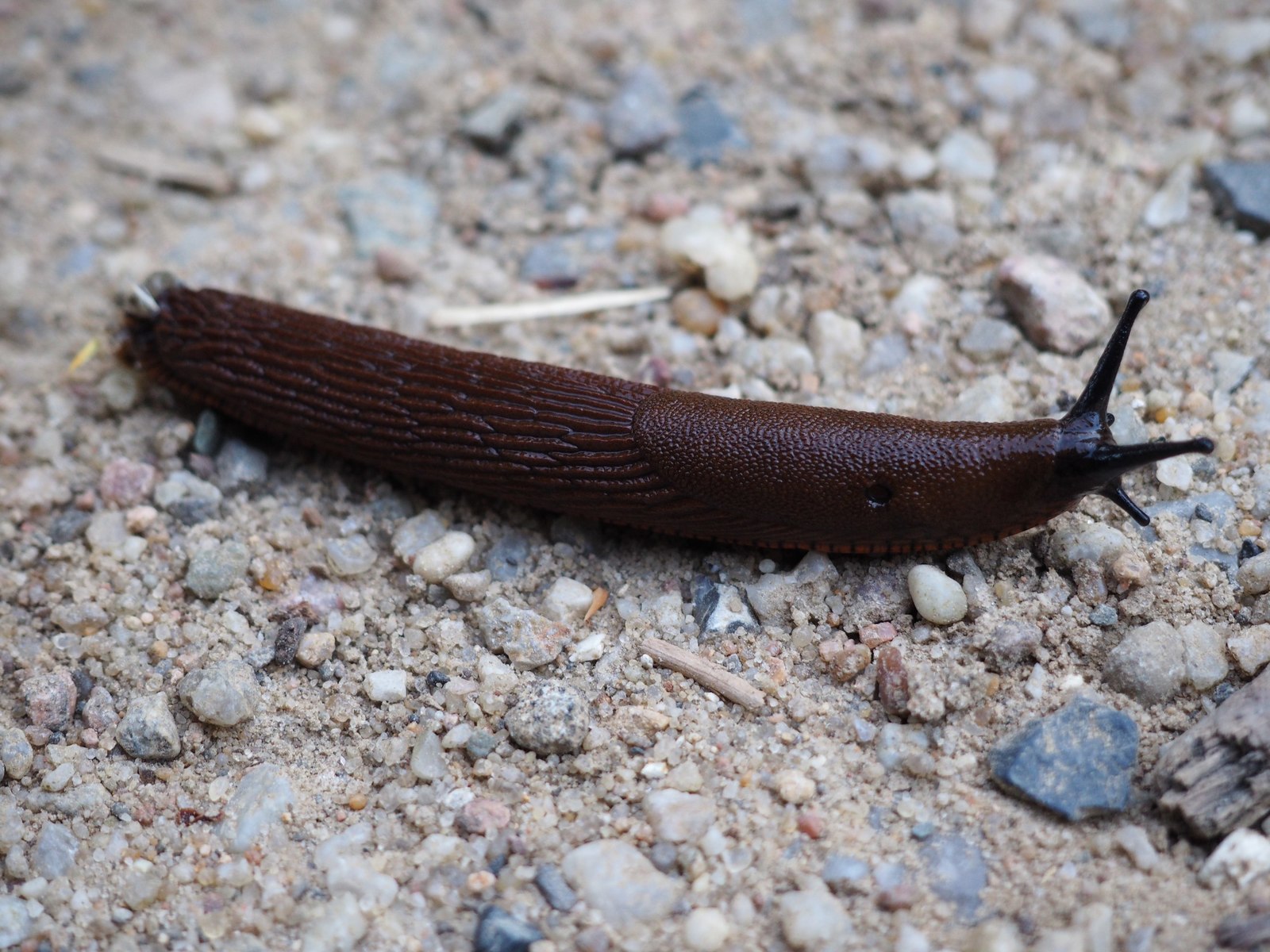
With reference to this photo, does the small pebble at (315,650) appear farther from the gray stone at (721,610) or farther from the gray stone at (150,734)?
the gray stone at (721,610)

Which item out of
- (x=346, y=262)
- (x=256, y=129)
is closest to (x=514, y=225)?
(x=346, y=262)

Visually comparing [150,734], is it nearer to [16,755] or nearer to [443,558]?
[16,755]

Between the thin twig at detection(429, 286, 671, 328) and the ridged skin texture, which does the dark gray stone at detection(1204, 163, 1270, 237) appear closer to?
the ridged skin texture

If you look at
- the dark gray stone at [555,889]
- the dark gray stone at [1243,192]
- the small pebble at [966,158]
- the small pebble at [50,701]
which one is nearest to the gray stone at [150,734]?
the small pebble at [50,701]

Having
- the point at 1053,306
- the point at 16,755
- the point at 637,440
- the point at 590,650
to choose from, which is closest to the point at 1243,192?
the point at 1053,306

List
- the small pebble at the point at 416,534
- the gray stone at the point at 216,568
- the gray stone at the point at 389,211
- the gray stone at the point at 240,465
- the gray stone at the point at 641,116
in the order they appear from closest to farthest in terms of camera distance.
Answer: the gray stone at the point at 216,568 → the small pebble at the point at 416,534 → the gray stone at the point at 240,465 → the gray stone at the point at 389,211 → the gray stone at the point at 641,116
